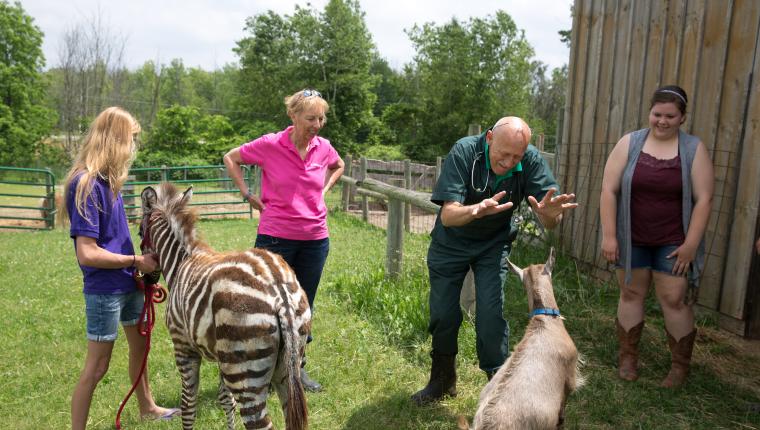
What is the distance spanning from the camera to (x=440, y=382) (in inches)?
154

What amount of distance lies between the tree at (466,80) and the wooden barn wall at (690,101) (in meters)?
24.6

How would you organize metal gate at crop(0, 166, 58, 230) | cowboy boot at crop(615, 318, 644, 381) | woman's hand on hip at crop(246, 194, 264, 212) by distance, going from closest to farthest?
cowboy boot at crop(615, 318, 644, 381) < woman's hand on hip at crop(246, 194, 264, 212) < metal gate at crop(0, 166, 58, 230)

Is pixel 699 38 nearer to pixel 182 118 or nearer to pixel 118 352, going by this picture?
pixel 118 352

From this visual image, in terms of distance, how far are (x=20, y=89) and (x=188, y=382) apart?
124ft

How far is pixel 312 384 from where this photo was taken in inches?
170

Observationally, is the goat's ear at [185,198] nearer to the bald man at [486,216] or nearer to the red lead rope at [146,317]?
the red lead rope at [146,317]

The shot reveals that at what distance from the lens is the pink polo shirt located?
415 centimetres

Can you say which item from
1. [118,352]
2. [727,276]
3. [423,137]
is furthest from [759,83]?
[423,137]

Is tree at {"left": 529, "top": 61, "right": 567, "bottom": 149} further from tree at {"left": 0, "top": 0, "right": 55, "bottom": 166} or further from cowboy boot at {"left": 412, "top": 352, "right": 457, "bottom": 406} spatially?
cowboy boot at {"left": 412, "top": 352, "right": 457, "bottom": 406}

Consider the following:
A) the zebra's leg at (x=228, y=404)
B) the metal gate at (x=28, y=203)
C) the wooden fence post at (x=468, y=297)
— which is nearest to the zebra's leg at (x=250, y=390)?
the zebra's leg at (x=228, y=404)

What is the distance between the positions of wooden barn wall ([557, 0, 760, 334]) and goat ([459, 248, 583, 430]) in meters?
2.72

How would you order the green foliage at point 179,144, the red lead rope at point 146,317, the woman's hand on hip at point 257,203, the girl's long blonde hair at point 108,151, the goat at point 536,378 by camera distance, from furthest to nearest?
the green foliage at point 179,144 → the woman's hand on hip at point 257,203 → the red lead rope at point 146,317 → the girl's long blonde hair at point 108,151 → the goat at point 536,378

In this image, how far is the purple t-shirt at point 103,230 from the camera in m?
3.10

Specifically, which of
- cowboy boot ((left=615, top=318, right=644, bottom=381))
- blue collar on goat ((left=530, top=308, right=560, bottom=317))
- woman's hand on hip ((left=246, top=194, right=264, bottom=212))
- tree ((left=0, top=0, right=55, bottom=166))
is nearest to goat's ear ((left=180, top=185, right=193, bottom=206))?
woman's hand on hip ((left=246, top=194, right=264, bottom=212))
